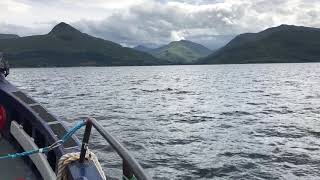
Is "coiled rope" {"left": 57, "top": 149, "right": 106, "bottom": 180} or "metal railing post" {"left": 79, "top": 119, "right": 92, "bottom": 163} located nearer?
"metal railing post" {"left": 79, "top": 119, "right": 92, "bottom": 163}

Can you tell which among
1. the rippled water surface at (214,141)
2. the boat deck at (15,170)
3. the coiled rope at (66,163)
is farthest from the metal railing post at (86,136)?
the rippled water surface at (214,141)

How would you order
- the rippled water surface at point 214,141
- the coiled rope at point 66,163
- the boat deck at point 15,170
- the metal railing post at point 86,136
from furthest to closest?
1. the rippled water surface at point 214,141
2. the boat deck at point 15,170
3. the coiled rope at point 66,163
4. the metal railing post at point 86,136

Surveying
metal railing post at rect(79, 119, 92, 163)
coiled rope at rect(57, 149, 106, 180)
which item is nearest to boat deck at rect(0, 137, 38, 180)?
coiled rope at rect(57, 149, 106, 180)

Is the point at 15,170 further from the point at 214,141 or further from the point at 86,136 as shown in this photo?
the point at 214,141

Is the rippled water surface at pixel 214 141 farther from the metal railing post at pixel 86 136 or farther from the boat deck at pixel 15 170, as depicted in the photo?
the metal railing post at pixel 86 136

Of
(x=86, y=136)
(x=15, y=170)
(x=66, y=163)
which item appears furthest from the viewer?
(x=15, y=170)

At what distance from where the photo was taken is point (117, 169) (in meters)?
16.7

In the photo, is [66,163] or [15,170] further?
[15,170]

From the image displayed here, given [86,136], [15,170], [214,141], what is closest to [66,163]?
[86,136]

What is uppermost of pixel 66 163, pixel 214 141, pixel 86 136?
pixel 86 136

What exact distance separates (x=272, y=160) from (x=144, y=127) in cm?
1045

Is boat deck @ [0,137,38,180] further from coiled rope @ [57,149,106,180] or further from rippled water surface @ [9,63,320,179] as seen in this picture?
rippled water surface @ [9,63,320,179]

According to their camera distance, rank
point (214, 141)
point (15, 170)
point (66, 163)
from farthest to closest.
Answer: point (214, 141)
point (15, 170)
point (66, 163)

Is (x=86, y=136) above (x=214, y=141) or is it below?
above
